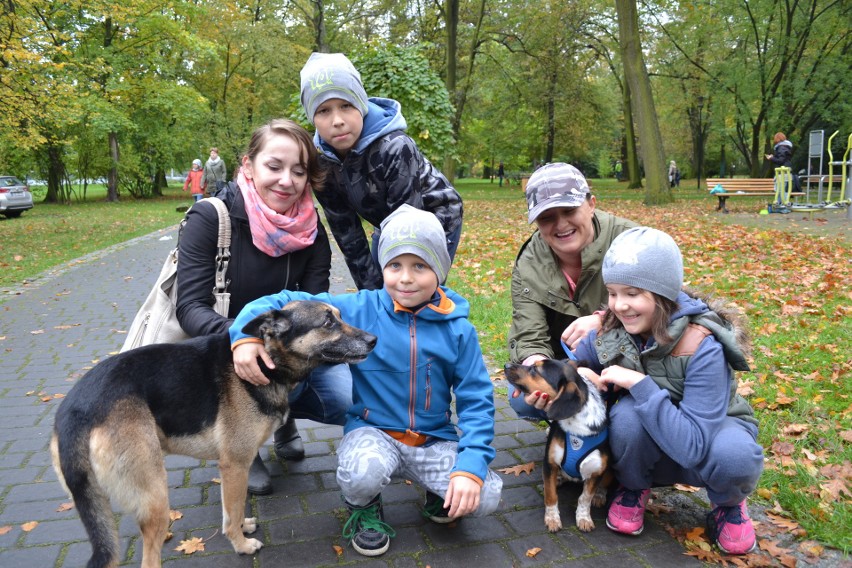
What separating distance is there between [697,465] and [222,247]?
2.94m

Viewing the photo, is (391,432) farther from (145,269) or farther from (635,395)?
(145,269)

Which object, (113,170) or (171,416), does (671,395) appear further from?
(113,170)

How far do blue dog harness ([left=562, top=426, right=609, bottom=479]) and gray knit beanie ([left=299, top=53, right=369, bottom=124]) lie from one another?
2426 millimetres

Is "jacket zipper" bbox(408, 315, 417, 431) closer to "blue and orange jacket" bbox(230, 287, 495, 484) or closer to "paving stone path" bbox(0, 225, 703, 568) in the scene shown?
"blue and orange jacket" bbox(230, 287, 495, 484)

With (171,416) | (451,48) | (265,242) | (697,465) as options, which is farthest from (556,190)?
(451,48)

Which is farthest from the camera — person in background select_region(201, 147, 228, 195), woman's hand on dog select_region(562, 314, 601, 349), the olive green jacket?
person in background select_region(201, 147, 228, 195)

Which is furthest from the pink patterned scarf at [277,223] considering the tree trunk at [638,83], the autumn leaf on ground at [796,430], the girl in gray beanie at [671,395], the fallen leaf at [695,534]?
the tree trunk at [638,83]

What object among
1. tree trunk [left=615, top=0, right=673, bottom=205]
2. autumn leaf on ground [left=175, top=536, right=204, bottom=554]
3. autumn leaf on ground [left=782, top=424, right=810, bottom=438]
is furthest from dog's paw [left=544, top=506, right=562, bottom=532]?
tree trunk [left=615, top=0, right=673, bottom=205]

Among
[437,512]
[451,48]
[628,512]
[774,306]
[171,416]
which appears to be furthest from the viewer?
[451,48]

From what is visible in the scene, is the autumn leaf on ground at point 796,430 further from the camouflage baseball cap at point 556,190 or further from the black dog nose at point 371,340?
the black dog nose at point 371,340

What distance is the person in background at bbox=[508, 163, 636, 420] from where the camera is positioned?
368cm

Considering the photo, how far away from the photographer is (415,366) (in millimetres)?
3283

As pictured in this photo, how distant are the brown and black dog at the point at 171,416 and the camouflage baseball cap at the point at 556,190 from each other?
1439 mm

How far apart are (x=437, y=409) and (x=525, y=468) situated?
1.07m
